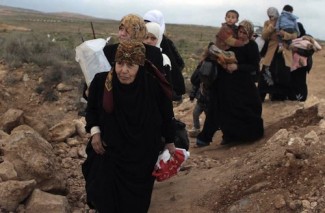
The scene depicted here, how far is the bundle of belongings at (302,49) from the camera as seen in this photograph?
7777mm

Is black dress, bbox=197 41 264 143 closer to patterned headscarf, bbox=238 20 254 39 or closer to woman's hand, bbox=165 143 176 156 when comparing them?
patterned headscarf, bbox=238 20 254 39

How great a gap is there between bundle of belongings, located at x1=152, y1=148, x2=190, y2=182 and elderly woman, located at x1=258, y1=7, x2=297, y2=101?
4410 mm

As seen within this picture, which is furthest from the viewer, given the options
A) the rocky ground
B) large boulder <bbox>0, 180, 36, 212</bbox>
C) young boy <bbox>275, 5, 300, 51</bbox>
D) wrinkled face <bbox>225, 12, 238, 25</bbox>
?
young boy <bbox>275, 5, 300, 51</bbox>

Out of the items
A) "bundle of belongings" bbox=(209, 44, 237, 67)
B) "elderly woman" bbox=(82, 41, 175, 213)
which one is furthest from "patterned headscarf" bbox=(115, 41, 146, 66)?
"bundle of belongings" bbox=(209, 44, 237, 67)

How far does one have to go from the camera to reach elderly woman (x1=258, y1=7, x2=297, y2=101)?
7.86 m

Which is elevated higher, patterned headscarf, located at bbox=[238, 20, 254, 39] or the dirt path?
patterned headscarf, located at bbox=[238, 20, 254, 39]

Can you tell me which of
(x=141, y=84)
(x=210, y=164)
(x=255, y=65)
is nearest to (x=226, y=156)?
(x=210, y=164)

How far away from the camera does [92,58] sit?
396cm

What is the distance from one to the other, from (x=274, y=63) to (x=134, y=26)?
15.3ft

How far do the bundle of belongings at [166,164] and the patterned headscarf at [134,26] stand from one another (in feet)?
3.09

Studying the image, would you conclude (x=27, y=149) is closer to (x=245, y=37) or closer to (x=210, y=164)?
(x=210, y=164)

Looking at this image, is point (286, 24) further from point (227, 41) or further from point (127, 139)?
point (127, 139)

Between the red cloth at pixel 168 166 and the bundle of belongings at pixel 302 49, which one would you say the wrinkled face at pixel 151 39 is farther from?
the bundle of belongings at pixel 302 49

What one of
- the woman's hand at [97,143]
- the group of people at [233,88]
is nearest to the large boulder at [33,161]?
the woman's hand at [97,143]
